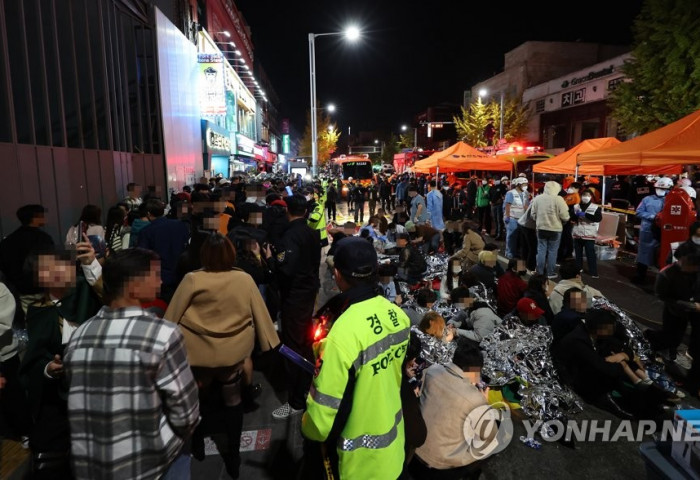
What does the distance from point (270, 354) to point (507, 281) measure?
342 centimetres

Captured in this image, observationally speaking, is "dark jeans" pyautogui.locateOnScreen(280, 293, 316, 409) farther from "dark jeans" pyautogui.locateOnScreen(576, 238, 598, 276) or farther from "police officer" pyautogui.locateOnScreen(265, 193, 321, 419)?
"dark jeans" pyautogui.locateOnScreen(576, 238, 598, 276)

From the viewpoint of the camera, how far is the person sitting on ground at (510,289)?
6051 millimetres

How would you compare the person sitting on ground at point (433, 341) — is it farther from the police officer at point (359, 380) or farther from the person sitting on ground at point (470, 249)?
the person sitting on ground at point (470, 249)

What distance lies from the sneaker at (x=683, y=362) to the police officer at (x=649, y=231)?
390 cm

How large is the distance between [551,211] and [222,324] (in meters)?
7.73

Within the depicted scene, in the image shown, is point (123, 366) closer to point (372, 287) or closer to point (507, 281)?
point (372, 287)

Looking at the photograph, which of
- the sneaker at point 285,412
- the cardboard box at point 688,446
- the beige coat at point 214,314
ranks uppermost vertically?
the beige coat at point 214,314

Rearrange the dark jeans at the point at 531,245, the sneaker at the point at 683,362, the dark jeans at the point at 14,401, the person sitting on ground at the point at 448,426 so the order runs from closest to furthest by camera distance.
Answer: the person sitting on ground at the point at 448,426, the dark jeans at the point at 14,401, the sneaker at the point at 683,362, the dark jeans at the point at 531,245

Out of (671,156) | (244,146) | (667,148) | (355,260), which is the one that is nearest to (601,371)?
(355,260)

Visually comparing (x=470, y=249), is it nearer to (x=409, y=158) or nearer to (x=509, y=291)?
(x=509, y=291)

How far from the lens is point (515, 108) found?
41562mm

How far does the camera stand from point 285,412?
4453 mm

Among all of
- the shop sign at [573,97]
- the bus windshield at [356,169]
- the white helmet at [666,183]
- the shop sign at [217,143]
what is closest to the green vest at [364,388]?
the white helmet at [666,183]

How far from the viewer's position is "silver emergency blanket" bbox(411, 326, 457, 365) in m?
4.73
